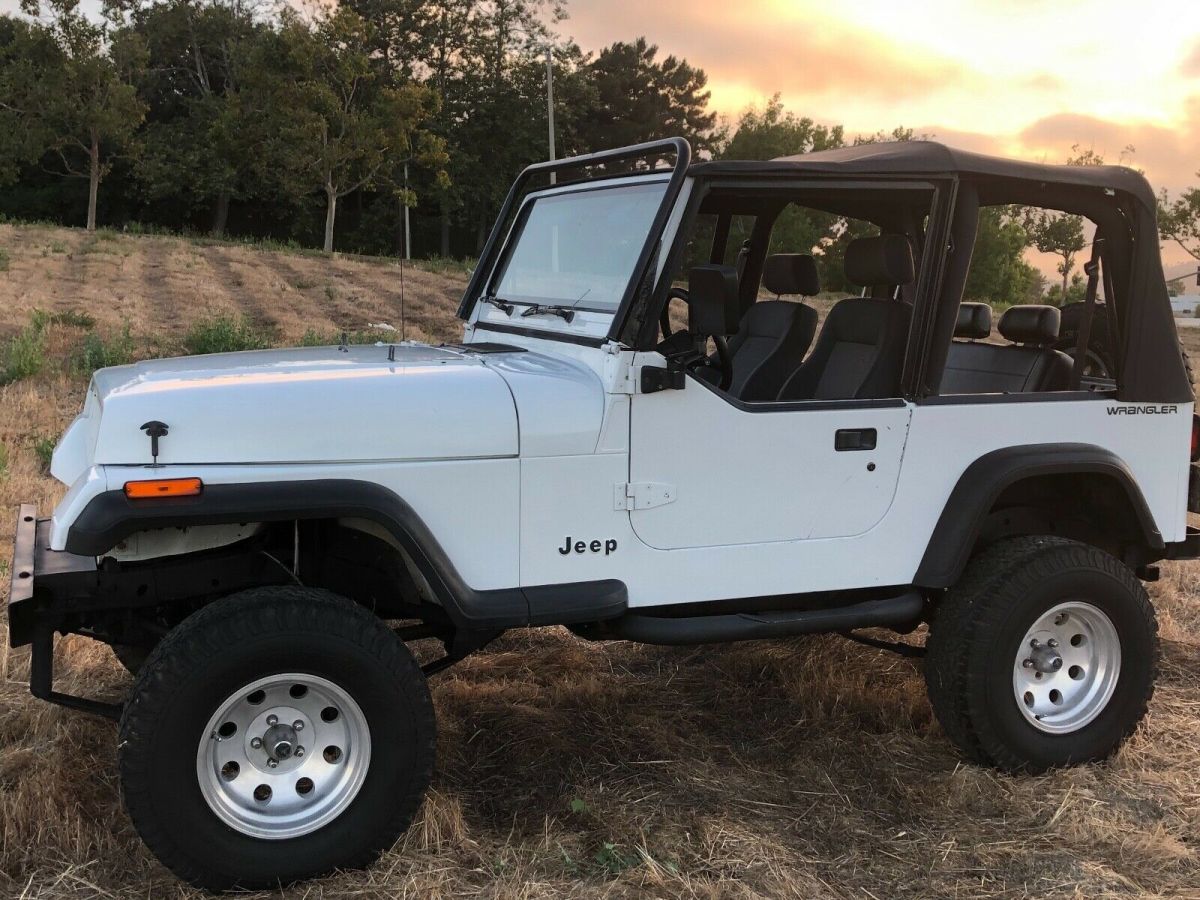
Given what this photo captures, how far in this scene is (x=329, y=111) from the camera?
99.5 feet

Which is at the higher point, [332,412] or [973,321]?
[973,321]

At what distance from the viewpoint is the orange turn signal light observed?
2.66 meters

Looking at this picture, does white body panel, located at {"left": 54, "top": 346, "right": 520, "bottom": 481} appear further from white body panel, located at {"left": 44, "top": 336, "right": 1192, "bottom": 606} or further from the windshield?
the windshield

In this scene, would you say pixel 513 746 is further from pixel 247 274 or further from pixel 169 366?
pixel 247 274

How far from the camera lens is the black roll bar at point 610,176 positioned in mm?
3199

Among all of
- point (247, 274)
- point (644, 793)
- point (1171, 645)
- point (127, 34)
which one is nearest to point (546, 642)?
point (644, 793)

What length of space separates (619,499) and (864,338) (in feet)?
4.48

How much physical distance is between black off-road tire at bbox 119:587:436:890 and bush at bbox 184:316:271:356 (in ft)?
30.9

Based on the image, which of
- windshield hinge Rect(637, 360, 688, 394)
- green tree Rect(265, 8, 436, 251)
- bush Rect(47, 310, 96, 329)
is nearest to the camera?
windshield hinge Rect(637, 360, 688, 394)

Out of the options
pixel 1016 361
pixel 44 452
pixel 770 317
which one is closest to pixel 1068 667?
pixel 1016 361

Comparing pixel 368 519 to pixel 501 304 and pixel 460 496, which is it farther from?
pixel 501 304

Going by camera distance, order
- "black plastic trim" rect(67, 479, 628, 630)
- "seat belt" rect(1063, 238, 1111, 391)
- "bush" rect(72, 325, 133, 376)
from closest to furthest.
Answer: "black plastic trim" rect(67, 479, 628, 630)
"seat belt" rect(1063, 238, 1111, 391)
"bush" rect(72, 325, 133, 376)

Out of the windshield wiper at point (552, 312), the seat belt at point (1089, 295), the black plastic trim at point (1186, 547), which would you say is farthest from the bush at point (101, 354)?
the black plastic trim at point (1186, 547)

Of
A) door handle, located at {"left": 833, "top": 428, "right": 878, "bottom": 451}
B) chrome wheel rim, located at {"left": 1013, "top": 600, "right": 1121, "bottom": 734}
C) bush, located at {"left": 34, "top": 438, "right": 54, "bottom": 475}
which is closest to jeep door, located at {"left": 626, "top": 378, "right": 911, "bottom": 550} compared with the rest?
door handle, located at {"left": 833, "top": 428, "right": 878, "bottom": 451}
